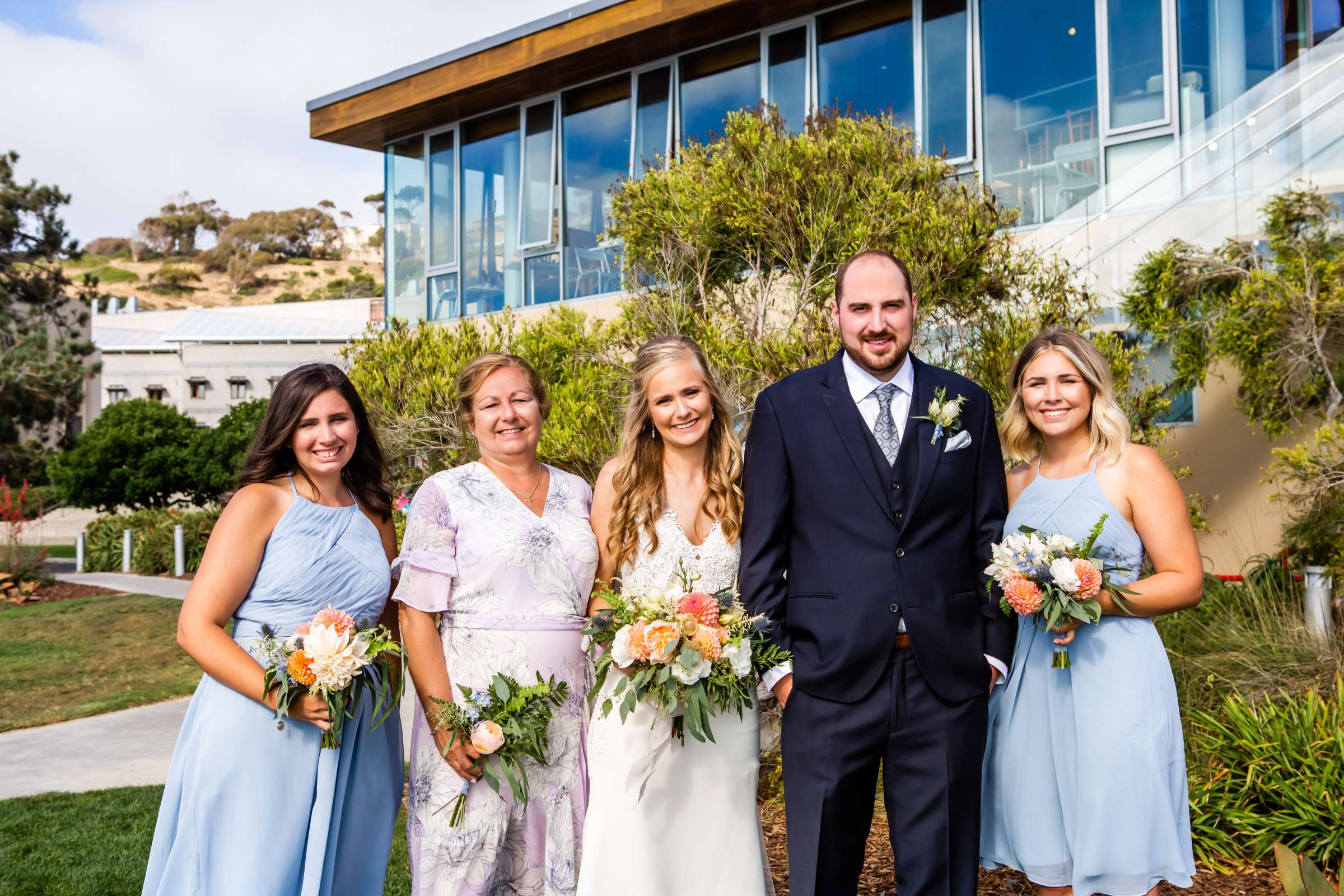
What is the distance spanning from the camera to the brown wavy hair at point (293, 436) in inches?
133

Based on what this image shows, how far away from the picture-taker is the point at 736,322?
7.20 meters

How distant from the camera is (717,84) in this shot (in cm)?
1374

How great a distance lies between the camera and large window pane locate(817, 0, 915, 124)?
12.2 m

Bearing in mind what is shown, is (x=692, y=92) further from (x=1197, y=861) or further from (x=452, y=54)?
(x=1197, y=861)

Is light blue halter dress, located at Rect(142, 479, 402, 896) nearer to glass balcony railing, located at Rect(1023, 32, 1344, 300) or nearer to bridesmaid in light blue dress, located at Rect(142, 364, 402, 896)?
bridesmaid in light blue dress, located at Rect(142, 364, 402, 896)

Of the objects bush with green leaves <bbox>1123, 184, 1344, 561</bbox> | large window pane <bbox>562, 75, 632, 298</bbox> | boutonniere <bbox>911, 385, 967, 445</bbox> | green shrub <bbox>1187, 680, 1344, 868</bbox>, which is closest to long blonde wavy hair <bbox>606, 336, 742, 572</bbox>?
boutonniere <bbox>911, 385, 967, 445</bbox>

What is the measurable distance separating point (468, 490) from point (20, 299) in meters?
42.3

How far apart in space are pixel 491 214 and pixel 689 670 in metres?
14.5

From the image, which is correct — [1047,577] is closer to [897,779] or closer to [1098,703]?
[1098,703]

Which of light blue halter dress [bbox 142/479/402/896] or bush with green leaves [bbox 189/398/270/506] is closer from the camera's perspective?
light blue halter dress [bbox 142/479/402/896]

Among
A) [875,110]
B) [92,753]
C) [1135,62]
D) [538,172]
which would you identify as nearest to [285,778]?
[92,753]

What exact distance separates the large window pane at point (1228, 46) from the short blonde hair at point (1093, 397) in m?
8.18

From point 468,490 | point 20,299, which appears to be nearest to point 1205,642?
point 468,490

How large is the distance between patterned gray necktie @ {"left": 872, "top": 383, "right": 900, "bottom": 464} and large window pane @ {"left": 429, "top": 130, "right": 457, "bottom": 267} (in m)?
14.5
